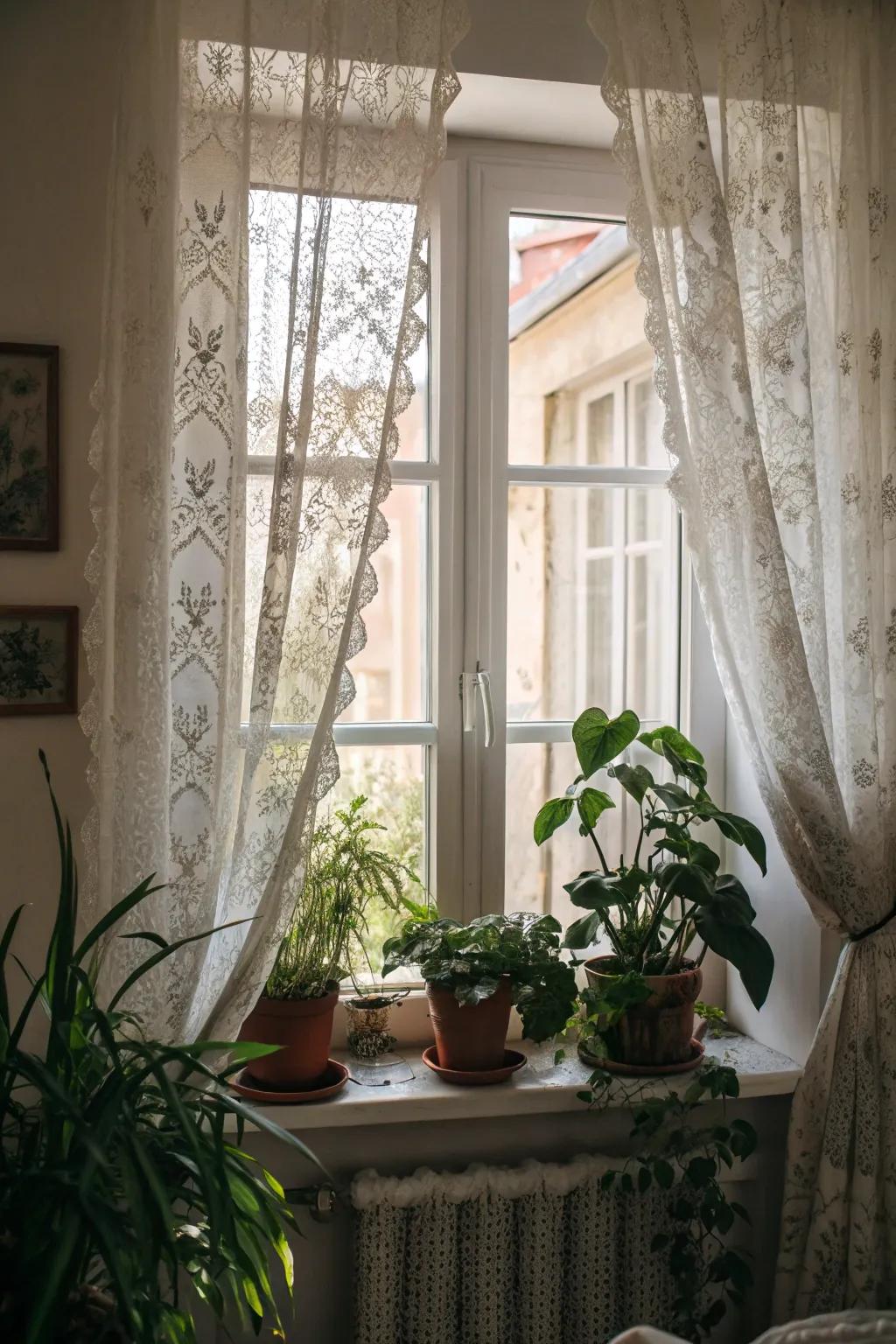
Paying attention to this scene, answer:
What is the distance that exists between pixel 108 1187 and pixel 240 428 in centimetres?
101

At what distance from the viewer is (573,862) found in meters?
2.29

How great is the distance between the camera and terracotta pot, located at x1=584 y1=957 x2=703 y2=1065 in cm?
197

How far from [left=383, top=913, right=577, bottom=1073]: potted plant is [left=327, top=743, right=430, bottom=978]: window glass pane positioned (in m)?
0.18

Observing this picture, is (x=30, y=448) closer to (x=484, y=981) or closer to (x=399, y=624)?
(x=399, y=624)

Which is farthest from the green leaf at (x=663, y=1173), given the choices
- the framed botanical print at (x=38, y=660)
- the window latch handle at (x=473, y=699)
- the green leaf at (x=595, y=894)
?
the framed botanical print at (x=38, y=660)

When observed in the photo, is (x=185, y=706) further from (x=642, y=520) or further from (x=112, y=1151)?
(x=642, y=520)

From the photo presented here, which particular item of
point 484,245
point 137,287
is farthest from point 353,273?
point 484,245

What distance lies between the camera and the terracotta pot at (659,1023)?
77.7 inches

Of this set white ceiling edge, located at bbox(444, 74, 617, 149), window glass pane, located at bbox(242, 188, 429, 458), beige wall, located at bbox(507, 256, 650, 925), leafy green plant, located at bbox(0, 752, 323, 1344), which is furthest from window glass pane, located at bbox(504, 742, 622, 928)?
white ceiling edge, located at bbox(444, 74, 617, 149)

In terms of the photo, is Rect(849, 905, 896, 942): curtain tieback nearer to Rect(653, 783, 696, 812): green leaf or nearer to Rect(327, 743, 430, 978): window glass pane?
Rect(653, 783, 696, 812): green leaf

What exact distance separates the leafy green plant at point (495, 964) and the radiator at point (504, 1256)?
263 millimetres

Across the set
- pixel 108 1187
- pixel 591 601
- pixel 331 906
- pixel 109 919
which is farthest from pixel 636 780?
pixel 108 1187

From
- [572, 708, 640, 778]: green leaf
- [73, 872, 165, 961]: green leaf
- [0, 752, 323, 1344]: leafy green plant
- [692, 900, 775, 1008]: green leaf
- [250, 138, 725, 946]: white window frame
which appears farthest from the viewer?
[250, 138, 725, 946]: white window frame

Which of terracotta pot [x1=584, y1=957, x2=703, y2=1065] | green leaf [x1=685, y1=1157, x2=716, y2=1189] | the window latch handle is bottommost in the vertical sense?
green leaf [x1=685, y1=1157, x2=716, y2=1189]
